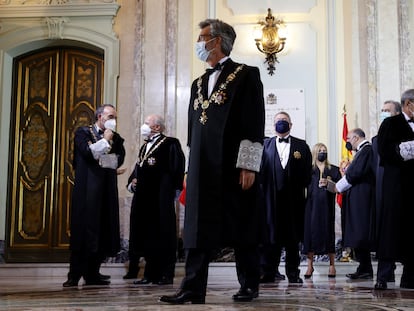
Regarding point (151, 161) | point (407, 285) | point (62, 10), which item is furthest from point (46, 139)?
point (407, 285)

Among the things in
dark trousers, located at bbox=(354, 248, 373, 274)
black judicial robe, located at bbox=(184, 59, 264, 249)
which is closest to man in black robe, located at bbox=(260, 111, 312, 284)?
dark trousers, located at bbox=(354, 248, 373, 274)

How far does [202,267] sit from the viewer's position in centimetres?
365

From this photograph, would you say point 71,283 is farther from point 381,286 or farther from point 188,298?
point 381,286

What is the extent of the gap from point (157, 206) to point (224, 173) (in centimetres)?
274

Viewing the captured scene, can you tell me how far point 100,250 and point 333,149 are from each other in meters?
4.32

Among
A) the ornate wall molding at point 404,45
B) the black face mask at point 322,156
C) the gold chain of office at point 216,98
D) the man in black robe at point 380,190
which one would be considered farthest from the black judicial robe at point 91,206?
the ornate wall molding at point 404,45

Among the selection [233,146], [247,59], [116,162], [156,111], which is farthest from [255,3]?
[233,146]

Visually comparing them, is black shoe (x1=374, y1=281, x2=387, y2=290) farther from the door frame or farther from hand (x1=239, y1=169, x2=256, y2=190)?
the door frame

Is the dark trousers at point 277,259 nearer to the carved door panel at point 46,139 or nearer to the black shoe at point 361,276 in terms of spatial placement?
the black shoe at point 361,276

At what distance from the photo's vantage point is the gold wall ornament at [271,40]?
30.9 feet

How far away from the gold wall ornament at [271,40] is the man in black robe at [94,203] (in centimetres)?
387

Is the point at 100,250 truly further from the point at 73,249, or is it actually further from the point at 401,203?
the point at 401,203

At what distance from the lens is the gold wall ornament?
943 centimetres

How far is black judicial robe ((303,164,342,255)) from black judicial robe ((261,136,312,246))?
4.06 ft
